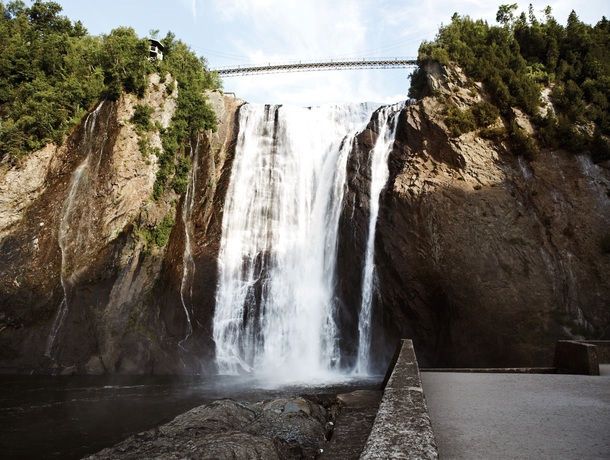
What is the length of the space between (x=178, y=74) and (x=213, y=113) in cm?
344

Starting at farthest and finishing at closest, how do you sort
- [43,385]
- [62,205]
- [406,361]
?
1. [62,205]
2. [43,385]
3. [406,361]

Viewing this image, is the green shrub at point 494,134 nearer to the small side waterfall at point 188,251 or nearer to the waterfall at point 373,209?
the waterfall at point 373,209

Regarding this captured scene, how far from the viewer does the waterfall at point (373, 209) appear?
57.9ft

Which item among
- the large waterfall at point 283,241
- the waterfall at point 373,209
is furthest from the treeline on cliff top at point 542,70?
the large waterfall at point 283,241

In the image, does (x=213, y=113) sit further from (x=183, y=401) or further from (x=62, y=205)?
(x=183, y=401)

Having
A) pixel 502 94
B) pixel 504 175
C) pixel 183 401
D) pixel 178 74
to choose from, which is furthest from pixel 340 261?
pixel 178 74

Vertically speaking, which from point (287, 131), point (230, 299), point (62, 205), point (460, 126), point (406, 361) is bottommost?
point (406, 361)

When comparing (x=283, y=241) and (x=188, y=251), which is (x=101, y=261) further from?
(x=283, y=241)

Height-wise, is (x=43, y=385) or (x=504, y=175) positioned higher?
(x=504, y=175)

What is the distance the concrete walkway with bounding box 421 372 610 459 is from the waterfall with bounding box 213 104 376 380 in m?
10.8

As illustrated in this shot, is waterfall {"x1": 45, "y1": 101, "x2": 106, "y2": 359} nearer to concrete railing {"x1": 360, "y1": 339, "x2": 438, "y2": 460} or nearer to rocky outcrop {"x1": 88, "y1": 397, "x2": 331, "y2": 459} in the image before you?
rocky outcrop {"x1": 88, "y1": 397, "x2": 331, "y2": 459}

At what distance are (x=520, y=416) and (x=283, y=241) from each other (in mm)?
16549

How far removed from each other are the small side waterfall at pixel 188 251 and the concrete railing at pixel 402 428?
53.7 ft

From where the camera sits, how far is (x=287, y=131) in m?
24.2
